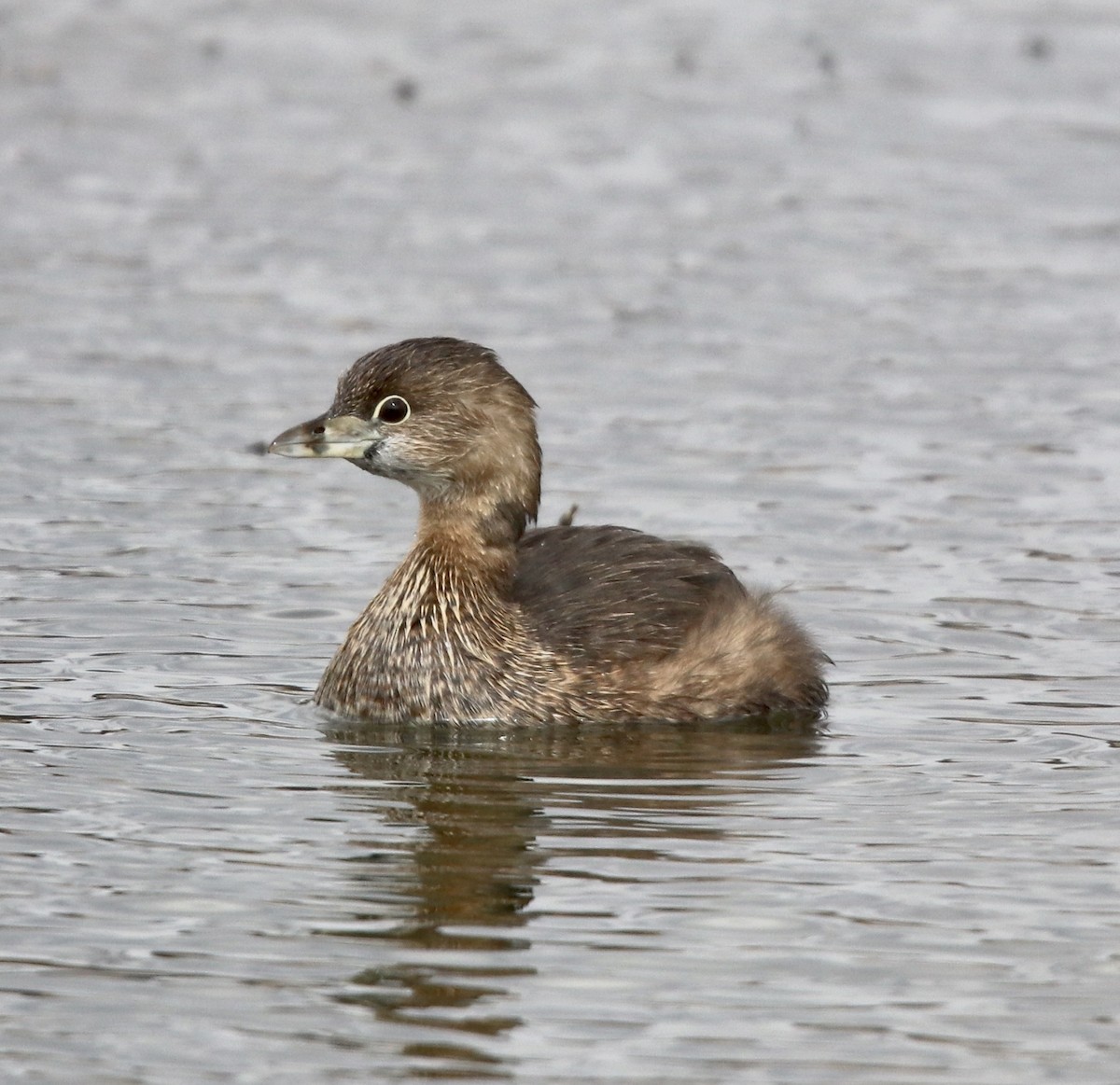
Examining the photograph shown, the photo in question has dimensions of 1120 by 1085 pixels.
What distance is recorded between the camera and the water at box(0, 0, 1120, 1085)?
283 inches


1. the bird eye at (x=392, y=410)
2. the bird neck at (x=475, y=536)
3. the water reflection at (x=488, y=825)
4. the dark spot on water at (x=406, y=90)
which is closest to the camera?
the water reflection at (x=488, y=825)

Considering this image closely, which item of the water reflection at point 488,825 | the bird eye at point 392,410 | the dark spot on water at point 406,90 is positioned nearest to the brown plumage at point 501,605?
the bird eye at point 392,410

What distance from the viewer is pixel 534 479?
10664mm

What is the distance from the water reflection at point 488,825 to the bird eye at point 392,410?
46.4 inches

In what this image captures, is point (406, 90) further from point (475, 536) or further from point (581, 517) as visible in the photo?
point (475, 536)

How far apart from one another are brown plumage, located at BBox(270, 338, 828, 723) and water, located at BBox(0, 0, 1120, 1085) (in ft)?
0.75

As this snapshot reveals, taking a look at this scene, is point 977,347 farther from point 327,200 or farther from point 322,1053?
point 322,1053

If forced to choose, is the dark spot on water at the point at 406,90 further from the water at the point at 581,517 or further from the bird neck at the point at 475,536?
the bird neck at the point at 475,536

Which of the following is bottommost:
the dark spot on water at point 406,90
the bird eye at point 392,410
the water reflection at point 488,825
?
the water reflection at point 488,825

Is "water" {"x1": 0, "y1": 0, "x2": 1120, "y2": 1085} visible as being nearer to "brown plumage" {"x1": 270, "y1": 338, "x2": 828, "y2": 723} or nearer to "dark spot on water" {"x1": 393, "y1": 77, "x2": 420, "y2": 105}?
"dark spot on water" {"x1": 393, "y1": 77, "x2": 420, "y2": 105}

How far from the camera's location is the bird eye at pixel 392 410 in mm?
10406

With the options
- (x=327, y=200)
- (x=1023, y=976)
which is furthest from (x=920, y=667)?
(x=327, y=200)

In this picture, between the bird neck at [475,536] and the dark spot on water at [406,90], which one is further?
the dark spot on water at [406,90]

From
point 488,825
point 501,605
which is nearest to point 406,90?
point 501,605
